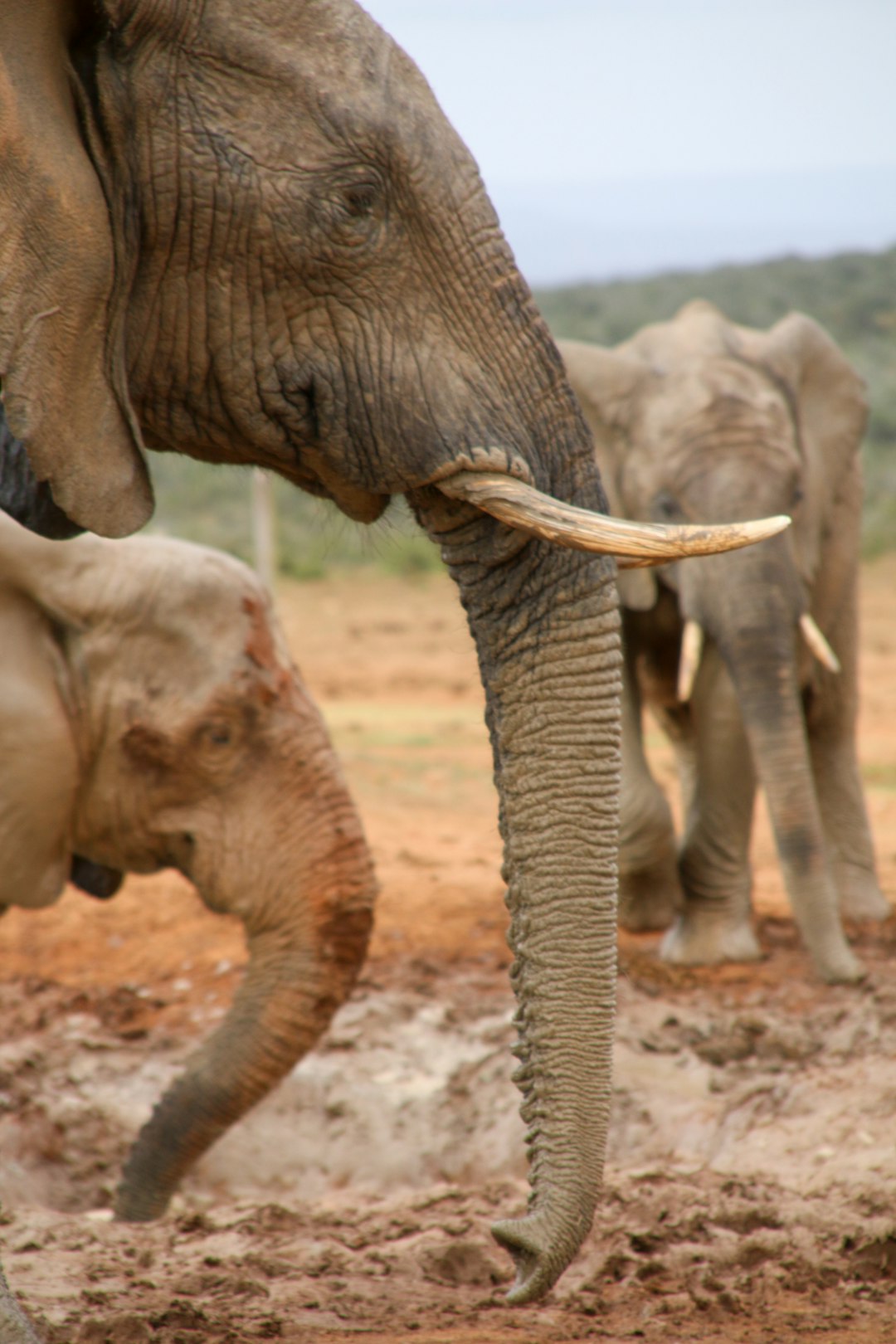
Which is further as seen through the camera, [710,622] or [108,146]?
[710,622]

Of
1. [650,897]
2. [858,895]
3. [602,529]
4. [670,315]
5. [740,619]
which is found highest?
[602,529]

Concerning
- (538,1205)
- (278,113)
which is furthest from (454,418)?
(538,1205)

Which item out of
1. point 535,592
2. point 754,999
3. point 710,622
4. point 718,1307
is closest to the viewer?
point 535,592

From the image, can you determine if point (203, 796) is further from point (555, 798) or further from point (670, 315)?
point (670, 315)

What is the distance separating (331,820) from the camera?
4.20m

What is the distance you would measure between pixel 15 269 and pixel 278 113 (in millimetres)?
465

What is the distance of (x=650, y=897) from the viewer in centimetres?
704

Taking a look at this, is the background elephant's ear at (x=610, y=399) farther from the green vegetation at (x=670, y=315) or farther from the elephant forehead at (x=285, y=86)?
the green vegetation at (x=670, y=315)

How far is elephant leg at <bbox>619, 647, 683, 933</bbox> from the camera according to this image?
6.72 meters

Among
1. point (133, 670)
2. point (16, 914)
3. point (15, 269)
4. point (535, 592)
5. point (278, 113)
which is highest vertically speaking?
point (278, 113)

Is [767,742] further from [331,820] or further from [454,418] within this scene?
[454,418]

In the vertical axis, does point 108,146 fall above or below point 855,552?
above

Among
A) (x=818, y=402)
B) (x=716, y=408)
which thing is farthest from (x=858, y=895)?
(x=716, y=408)

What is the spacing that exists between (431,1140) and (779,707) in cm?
207
